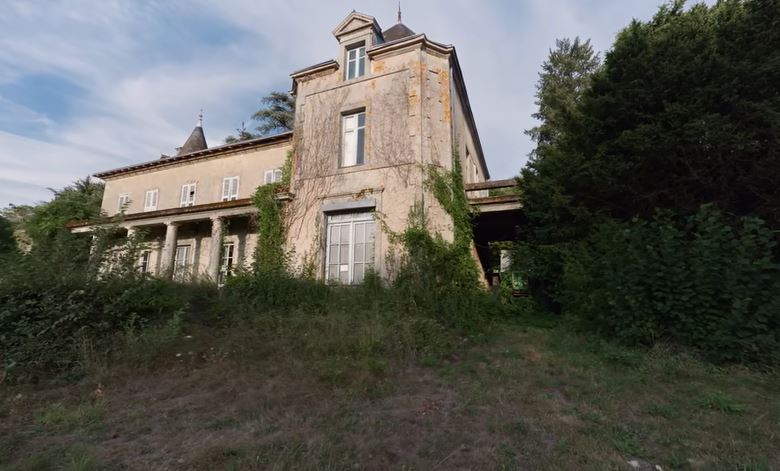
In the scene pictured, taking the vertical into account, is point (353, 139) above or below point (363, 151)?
above

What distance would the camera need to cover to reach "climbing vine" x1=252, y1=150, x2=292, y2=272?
1049 cm

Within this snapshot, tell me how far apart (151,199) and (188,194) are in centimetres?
214

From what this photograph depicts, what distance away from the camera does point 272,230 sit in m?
10.8

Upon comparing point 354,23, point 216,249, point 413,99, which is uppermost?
point 354,23

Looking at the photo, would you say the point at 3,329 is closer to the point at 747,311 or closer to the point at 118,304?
the point at 118,304

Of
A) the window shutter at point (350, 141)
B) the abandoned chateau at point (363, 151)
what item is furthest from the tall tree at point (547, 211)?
the window shutter at point (350, 141)

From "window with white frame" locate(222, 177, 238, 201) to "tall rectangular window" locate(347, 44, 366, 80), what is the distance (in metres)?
6.55

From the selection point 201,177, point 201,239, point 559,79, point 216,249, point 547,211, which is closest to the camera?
point 547,211

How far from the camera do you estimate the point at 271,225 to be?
10.9 m

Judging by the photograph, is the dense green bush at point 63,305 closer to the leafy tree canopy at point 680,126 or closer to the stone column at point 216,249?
the stone column at point 216,249

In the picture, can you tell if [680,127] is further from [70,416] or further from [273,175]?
[273,175]

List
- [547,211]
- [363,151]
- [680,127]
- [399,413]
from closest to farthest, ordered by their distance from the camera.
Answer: [399,413], [680,127], [547,211], [363,151]

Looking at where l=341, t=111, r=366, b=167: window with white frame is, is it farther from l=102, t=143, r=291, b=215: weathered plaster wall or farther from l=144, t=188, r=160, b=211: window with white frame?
l=144, t=188, r=160, b=211: window with white frame

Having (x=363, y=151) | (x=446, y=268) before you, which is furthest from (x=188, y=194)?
(x=446, y=268)
